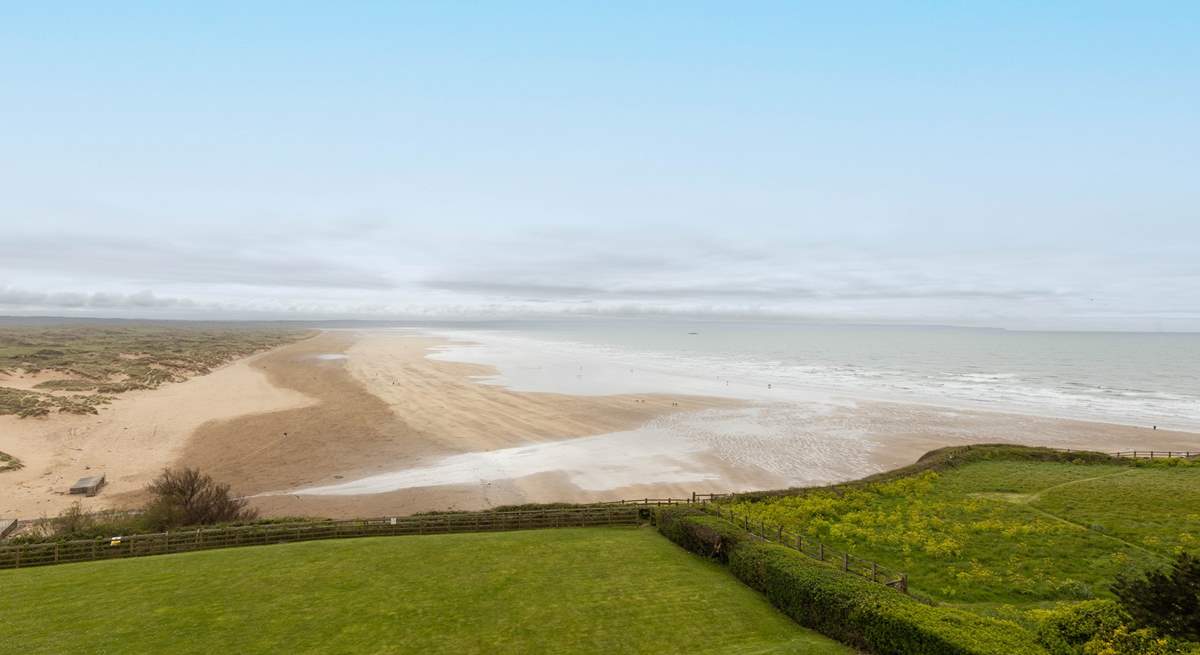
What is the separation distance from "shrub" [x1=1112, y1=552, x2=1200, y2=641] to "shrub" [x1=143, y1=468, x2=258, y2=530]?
32.3 metres

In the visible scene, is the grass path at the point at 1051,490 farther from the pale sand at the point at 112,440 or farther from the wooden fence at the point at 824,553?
the pale sand at the point at 112,440

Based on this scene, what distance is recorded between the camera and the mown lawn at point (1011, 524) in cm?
1884

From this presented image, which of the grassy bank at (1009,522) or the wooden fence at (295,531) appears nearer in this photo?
the grassy bank at (1009,522)

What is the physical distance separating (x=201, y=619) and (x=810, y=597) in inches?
695

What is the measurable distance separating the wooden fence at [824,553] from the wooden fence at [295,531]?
5613mm

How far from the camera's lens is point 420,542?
2198 cm

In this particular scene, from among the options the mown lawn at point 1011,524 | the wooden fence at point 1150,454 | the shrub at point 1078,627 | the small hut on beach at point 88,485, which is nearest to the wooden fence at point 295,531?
the mown lawn at point 1011,524

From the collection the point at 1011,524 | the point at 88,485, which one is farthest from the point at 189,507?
the point at 1011,524

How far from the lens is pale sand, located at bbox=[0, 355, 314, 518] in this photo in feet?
113

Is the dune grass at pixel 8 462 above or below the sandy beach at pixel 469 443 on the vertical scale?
below

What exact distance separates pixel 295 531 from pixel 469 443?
24.9 m

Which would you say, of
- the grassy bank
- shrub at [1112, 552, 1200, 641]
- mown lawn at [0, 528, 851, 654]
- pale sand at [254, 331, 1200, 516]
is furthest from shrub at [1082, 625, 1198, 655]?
pale sand at [254, 331, 1200, 516]

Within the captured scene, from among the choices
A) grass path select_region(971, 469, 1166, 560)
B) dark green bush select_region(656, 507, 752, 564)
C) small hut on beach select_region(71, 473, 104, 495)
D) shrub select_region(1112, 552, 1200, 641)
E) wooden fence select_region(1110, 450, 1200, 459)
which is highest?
shrub select_region(1112, 552, 1200, 641)

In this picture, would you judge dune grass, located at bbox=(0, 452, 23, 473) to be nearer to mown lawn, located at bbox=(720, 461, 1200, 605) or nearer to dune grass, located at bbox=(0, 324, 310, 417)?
dune grass, located at bbox=(0, 324, 310, 417)
